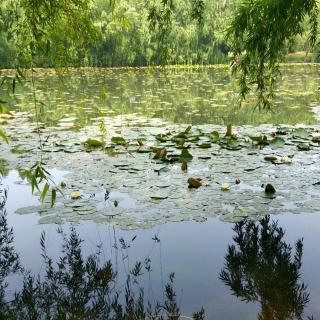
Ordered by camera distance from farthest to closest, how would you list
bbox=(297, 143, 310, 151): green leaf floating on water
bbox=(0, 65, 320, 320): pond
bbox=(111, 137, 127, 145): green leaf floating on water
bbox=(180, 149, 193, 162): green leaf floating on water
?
bbox=(111, 137, 127, 145): green leaf floating on water
bbox=(297, 143, 310, 151): green leaf floating on water
bbox=(180, 149, 193, 162): green leaf floating on water
bbox=(0, 65, 320, 320): pond

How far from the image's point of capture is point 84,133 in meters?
7.30

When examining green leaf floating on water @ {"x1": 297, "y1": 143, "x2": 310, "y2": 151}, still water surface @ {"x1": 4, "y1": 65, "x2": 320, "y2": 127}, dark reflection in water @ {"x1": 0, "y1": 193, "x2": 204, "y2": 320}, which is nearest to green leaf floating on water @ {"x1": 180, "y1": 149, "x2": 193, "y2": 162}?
green leaf floating on water @ {"x1": 297, "y1": 143, "x2": 310, "y2": 151}

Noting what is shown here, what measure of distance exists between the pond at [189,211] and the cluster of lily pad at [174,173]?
0.01 m

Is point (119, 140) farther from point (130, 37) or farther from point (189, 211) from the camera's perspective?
point (130, 37)

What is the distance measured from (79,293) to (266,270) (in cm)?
128

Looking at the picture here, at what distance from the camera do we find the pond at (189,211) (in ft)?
9.27

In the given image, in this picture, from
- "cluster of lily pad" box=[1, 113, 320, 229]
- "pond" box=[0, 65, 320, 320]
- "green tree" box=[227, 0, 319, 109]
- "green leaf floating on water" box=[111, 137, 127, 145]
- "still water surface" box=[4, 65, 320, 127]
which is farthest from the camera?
"still water surface" box=[4, 65, 320, 127]

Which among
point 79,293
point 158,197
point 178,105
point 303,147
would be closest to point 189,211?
point 158,197

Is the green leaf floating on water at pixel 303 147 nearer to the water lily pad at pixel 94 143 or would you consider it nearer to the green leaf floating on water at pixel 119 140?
the green leaf floating on water at pixel 119 140

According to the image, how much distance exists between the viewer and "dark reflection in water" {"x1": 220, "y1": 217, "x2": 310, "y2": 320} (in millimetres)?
2584

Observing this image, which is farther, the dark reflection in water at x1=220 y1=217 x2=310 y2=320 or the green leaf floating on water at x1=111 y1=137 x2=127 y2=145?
the green leaf floating on water at x1=111 y1=137 x2=127 y2=145

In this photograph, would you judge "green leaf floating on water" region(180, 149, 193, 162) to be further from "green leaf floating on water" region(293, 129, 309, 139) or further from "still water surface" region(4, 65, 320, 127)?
"still water surface" region(4, 65, 320, 127)

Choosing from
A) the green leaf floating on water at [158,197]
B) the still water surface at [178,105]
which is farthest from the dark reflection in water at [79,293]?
the still water surface at [178,105]

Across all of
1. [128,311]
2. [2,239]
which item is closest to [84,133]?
[2,239]
